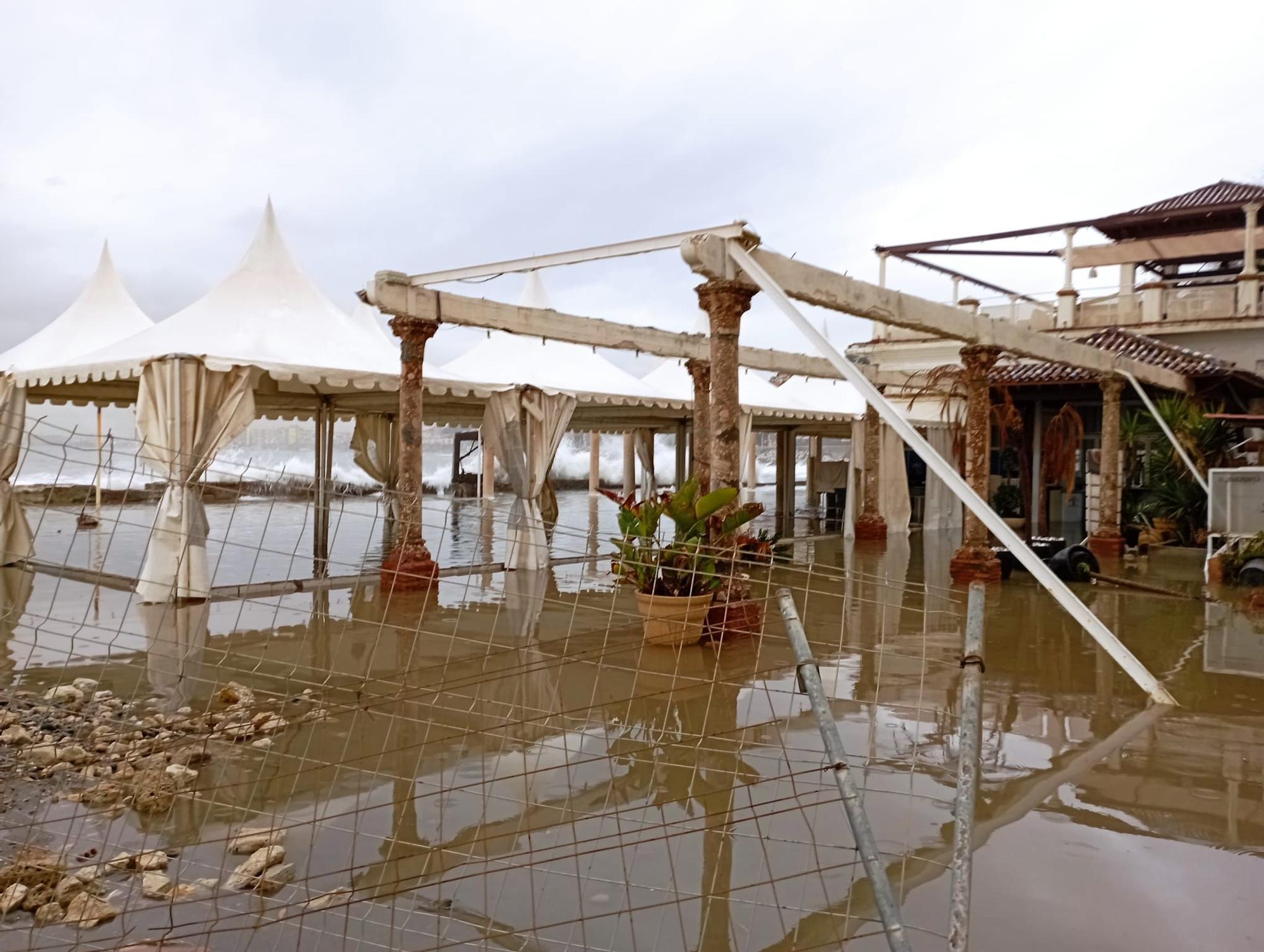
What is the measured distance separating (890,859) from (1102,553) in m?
11.3

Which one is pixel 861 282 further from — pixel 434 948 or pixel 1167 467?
pixel 1167 467

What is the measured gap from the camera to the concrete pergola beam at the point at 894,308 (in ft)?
20.6

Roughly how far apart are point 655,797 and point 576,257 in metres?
4.77

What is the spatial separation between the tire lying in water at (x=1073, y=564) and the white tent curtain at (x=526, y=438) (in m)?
5.65

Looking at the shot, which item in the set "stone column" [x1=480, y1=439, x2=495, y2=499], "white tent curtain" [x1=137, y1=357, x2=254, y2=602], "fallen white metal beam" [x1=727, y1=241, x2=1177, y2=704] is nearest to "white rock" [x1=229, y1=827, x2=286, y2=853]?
"fallen white metal beam" [x1=727, y1=241, x2=1177, y2=704]

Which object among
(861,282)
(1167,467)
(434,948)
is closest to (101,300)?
(861,282)

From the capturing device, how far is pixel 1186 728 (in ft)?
15.5

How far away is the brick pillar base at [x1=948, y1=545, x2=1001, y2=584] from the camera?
10.1 m

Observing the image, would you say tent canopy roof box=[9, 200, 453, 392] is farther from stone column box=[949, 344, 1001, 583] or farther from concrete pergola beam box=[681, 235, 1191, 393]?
stone column box=[949, 344, 1001, 583]

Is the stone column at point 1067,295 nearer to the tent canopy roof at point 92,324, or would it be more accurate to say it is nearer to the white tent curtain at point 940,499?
the white tent curtain at point 940,499

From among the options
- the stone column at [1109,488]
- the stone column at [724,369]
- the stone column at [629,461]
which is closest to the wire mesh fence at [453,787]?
the stone column at [724,369]

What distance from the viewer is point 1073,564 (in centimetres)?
986

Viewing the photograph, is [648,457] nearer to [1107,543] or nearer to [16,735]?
[1107,543]

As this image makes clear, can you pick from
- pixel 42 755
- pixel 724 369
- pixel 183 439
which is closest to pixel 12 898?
pixel 42 755
